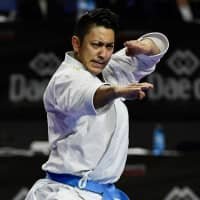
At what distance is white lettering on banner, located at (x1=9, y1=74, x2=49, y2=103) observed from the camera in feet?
21.7

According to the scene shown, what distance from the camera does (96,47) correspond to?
12.6 feet

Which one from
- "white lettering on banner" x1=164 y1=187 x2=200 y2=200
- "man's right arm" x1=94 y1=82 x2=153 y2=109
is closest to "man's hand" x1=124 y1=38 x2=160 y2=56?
"man's right arm" x1=94 y1=82 x2=153 y2=109

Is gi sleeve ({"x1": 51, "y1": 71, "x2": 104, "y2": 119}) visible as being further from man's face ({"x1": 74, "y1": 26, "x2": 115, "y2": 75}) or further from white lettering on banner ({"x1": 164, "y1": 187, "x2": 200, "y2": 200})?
white lettering on banner ({"x1": 164, "y1": 187, "x2": 200, "y2": 200})

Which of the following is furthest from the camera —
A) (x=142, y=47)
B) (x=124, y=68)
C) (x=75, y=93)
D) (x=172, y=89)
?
(x=172, y=89)

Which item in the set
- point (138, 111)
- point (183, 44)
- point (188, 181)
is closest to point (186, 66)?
point (183, 44)

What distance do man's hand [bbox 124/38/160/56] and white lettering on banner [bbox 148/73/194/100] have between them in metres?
2.43

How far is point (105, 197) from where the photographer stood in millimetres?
3881

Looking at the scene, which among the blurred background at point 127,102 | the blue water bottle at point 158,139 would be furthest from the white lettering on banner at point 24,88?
the blue water bottle at point 158,139

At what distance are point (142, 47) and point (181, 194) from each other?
250 cm

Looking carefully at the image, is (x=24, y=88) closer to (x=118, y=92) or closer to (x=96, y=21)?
(x=96, y=21)

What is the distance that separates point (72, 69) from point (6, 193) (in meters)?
2.67

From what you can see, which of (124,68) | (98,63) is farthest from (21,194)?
(98,63)

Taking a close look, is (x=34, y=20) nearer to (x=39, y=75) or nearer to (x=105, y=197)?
(x=39, y=75)

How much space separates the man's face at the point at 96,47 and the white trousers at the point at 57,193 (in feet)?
2.12
